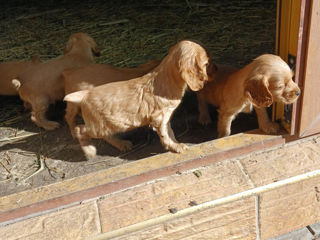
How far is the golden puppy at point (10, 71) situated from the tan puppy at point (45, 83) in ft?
0.85

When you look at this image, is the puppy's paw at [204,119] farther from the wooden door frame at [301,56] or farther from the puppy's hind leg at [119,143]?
the wooden door frame at [301,56]

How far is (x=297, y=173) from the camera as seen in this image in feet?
12.7

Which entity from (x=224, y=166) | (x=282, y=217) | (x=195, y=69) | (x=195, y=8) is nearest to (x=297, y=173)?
(x=282, y=217)

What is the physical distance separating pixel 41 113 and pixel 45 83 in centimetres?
39

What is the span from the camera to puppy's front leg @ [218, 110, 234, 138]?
14.2 ft

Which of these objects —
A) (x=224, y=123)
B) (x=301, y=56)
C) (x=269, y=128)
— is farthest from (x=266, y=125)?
(x=301, y=56)

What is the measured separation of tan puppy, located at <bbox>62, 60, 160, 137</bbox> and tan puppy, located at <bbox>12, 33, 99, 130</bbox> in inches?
15.2

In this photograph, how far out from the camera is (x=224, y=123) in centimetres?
439

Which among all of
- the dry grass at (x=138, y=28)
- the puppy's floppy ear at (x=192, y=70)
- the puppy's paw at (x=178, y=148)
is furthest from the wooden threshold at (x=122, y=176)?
the dry grass at (x=138, y=28)

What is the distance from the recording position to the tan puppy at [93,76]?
4.39 metres

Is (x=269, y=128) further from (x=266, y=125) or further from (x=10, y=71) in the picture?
(x=10, y=71)

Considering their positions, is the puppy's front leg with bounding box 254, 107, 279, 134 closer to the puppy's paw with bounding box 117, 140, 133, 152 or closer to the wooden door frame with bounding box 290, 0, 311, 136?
the wooden door frame with bounding box 290, 0, 311, 136

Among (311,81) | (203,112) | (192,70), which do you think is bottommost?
(203,112)

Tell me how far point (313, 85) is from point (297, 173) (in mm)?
834
